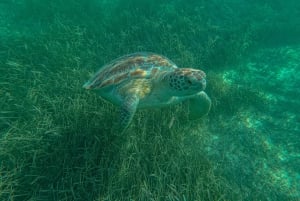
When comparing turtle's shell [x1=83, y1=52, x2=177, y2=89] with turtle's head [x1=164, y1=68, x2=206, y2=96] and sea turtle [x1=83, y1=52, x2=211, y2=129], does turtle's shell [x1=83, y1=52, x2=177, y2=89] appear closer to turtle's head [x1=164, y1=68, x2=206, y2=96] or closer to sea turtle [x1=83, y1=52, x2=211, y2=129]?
sea turtle [x1=83, y1=52, x2=211, y2=129]

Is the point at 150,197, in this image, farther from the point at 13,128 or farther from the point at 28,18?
the point at 28,18

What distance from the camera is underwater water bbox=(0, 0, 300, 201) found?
12.8 feet

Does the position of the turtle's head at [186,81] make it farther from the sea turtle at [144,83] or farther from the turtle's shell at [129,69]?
the turtle's shell at [129,69]

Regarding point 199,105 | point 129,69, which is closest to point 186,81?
point 129,69

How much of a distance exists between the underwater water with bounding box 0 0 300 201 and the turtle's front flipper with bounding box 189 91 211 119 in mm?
213

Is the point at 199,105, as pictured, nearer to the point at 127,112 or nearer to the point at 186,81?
the point at 186,81

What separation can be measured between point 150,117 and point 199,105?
110cm

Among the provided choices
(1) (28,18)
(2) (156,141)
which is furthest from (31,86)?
(1) (28,18)

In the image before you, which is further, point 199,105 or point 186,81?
point 199,105

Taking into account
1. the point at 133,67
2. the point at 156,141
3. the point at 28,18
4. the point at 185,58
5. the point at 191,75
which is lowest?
the point at 28,18

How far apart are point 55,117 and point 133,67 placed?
1.57m

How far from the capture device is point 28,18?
11242 mm

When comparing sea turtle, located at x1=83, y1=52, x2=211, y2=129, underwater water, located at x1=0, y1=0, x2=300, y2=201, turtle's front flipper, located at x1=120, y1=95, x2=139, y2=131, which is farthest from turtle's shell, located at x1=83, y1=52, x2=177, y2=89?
turtle's front flipper, located at x1=120, y1=95, x2=139, y2=131

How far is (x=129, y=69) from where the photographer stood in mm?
4703
